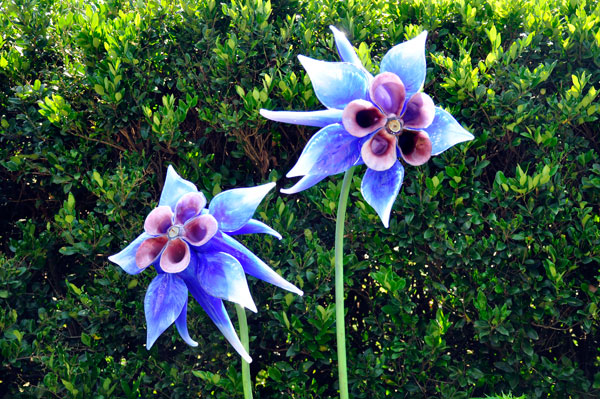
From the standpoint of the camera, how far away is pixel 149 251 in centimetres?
160

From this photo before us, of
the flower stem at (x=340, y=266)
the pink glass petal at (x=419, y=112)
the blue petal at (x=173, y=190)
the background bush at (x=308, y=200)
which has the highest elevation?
the pink glass petal at (x=419, y=112)

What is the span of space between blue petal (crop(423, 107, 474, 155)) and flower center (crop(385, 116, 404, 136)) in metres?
0.12

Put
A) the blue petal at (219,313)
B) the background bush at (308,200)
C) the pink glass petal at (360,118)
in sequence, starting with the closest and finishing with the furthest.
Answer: the pink glass petal at (360,118), the blue petal at (219,313), the background bush at (308,200)

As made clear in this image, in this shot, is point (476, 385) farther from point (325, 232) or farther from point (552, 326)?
point (325, 232)

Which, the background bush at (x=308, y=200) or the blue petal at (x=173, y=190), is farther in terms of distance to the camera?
the background bush at (x=308, y=200)

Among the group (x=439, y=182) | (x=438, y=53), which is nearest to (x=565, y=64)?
(x=438, y=53)

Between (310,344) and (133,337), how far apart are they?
1052 mm

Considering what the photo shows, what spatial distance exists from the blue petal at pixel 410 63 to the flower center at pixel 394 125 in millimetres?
105

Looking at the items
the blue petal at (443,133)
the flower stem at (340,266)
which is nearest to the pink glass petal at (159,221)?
the flower stem at (340,266)

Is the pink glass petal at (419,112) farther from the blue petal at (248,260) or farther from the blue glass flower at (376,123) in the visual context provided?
the blue petal at (248,260)

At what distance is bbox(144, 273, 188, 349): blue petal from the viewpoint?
1.63 m

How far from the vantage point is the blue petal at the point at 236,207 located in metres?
1.68

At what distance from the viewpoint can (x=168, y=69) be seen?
332cm

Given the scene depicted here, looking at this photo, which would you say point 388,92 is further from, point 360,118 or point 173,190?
point 173,190
